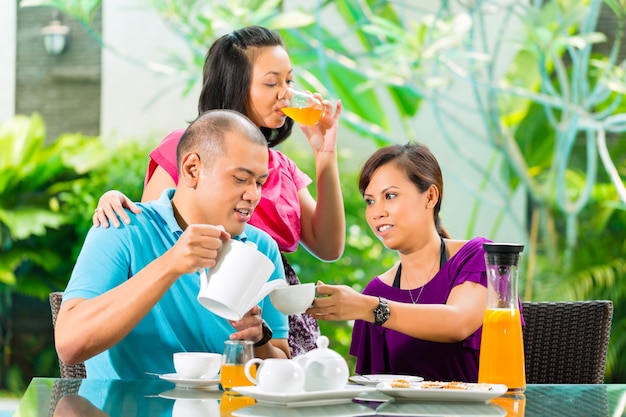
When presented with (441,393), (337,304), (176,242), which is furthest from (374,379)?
(176,242)

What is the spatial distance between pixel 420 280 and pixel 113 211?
86 cm

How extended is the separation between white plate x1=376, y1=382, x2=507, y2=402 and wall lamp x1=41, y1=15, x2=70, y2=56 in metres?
5.82

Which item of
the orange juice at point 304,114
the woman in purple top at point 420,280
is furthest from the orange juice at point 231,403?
the orange juice at point 304,114

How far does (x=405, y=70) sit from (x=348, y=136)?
1.10m

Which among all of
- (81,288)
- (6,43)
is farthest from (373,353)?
(6,43)

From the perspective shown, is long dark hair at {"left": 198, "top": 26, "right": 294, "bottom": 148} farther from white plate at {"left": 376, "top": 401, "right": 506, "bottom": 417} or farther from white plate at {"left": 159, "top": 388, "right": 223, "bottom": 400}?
white plate at {"left": 376, "top": 401, "right": 506, "bottom": 417}

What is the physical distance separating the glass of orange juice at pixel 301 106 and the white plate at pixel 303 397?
1.08 m

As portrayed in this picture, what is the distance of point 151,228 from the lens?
205cm

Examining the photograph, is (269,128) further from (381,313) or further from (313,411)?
(313,411)

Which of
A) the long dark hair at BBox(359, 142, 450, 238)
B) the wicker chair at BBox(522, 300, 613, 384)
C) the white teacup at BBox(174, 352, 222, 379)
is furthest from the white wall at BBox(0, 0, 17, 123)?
the white teacup at BBox(174, 352, 222, 379)

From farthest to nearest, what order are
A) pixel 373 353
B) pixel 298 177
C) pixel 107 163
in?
pixel 107 163 → pixel 298 177 → pixel 373 353

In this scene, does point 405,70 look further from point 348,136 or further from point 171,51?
point 171,51

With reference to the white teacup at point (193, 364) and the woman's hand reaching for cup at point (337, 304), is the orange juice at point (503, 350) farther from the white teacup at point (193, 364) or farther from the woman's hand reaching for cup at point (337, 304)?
the white teacup at point (193, 364)

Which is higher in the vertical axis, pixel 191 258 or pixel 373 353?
pixel 191 258
